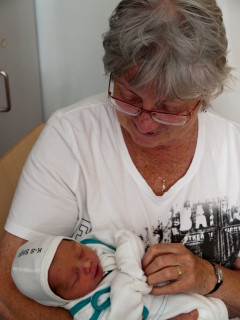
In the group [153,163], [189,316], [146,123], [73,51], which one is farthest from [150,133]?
[73,51]

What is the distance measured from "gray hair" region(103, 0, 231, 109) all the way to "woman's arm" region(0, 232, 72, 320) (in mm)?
655

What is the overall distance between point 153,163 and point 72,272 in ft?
1.60

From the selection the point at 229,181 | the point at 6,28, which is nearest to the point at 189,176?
the point at 229,181

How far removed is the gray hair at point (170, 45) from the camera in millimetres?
1163

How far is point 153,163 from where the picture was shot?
1.54 meters

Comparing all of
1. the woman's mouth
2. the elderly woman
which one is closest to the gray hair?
the elderly woman

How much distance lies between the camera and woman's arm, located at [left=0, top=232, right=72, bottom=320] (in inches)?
52.6

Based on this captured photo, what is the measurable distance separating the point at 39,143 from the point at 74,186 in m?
0.19

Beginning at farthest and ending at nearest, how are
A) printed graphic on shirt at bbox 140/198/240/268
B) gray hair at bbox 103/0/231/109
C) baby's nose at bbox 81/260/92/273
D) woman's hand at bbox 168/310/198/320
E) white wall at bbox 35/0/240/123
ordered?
white wall at bbox 35/0/240/123
printed graphic on shirt at bbox 140/198/240/268
woman's hand at bbox 168/310/198/320
baby's nose at bbox 81/260/92/273
gray hair at bbox 103/0/231/109

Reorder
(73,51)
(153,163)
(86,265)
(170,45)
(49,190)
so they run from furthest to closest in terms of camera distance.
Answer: (73,51) < (153,163) < (49,190) < (86,265) < (170,45)

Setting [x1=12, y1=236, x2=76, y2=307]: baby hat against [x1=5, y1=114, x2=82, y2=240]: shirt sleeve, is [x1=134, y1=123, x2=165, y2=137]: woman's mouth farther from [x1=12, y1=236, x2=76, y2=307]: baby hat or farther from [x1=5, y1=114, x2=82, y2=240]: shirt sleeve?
[x1=12, y1=236, x2=76, y2=307]: baby hat

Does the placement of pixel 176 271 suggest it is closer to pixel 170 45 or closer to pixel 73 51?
pixel 170 45

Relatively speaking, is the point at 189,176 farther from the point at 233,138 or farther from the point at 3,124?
the point at 3,124

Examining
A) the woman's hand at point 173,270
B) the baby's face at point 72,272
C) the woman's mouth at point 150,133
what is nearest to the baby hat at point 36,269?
the baby's face at point 72,272
